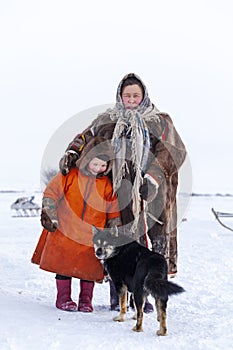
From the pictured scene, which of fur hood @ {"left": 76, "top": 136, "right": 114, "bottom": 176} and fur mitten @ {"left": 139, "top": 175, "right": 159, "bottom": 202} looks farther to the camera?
fur hood @ {"left": 76, "top": 136, "right": 114, "bottom": 176}

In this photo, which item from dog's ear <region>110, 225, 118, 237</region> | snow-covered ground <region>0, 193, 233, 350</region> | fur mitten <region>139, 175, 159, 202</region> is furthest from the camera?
dog's ear <region>110, 225, 118, 237</region>

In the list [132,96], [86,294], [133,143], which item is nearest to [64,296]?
[86,294]

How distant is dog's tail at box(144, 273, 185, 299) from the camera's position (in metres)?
3.50

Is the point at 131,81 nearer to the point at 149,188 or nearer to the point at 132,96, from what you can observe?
the point at 132,96

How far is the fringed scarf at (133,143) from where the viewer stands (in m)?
4.21

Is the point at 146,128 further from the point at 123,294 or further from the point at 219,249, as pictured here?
the point at 219,249

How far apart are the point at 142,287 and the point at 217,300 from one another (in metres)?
1.80

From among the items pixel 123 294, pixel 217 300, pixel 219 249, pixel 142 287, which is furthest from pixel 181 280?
pixel 219 249

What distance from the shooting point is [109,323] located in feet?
12.9

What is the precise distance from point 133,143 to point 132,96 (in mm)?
438

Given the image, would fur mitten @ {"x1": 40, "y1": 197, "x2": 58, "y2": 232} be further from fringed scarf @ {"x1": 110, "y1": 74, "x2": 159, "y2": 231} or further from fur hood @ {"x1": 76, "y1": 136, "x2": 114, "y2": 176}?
fringed scarf @ {"x1": 110, "y1": 74, "x2": 159, "y2": 231}

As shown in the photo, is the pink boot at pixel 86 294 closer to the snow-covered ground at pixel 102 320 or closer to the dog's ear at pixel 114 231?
the snow-covered ground at pixel 102 320

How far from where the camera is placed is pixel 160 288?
350cm

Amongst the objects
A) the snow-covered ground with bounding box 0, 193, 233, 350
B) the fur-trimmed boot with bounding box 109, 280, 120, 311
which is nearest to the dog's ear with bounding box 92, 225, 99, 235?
the fur-trimmed boot with bounding box 109, 280, 120, 311
